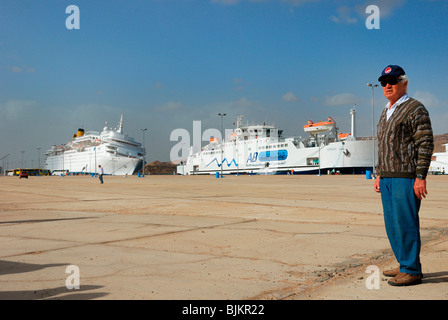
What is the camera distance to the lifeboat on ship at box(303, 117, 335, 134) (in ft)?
219

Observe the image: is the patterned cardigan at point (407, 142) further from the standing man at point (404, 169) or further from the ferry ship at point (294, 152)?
the ferry ship at point (294, 152)

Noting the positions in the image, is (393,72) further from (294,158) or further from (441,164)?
(441,164)

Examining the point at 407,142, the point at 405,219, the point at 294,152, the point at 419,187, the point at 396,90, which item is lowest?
the point at 405,219

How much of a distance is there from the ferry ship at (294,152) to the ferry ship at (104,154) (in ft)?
56.5

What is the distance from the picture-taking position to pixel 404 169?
319 centimetres

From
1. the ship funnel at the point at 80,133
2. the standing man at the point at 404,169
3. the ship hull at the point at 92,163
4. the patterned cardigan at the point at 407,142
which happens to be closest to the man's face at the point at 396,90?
the standing man at the point at 404,169

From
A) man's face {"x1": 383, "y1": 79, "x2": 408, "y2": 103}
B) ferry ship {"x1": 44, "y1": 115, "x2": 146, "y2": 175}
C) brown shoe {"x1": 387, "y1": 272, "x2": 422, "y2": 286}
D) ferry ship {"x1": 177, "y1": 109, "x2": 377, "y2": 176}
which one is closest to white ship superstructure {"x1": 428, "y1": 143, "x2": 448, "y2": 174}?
ferry ship {"x1": 177, "y1": 109, "x2": 377, "y2": 176}

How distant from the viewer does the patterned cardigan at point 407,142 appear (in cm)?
309

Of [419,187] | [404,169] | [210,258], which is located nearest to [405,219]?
[419,187]

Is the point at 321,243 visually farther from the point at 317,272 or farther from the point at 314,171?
the point at 314,171

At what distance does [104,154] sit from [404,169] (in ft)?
276
